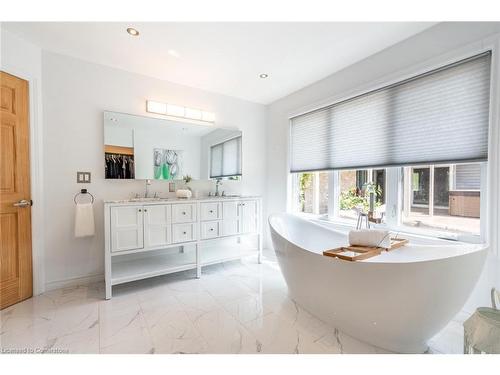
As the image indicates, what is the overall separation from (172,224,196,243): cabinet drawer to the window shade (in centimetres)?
92

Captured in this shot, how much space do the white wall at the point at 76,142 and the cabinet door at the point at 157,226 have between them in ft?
1.81

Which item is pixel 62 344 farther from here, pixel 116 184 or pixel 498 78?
pixel 498 78

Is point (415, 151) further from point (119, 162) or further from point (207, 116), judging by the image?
point (119, 162)

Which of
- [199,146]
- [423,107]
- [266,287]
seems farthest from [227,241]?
[423,107]

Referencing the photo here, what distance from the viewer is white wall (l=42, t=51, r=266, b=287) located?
2.28 meters

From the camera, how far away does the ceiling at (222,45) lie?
Result: 6.23ft

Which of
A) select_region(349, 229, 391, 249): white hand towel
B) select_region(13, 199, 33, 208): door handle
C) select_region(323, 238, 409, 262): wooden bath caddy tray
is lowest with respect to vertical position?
select_region(323, 238, 409, 262): wooden bath caddy tray

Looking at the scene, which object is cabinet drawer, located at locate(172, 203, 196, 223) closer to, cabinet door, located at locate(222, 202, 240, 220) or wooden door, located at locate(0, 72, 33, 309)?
cabinet door, located at locate(222, 202, 240, 220)

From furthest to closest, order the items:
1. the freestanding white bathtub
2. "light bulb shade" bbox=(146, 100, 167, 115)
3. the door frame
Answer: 1. "light bulb shade" bbox=(146, 100, 167, 115)
2. the door frame
3. the freestanding white bathtub

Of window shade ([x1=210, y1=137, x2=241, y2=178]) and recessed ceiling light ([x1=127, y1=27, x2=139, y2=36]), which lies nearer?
recessed ceiling light ([x1=127, y1=27, x2=139, y2=36])

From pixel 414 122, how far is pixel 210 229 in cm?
245

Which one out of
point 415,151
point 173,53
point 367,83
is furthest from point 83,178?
point 415,151

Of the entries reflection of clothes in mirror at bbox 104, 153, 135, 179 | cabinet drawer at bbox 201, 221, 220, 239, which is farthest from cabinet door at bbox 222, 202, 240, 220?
reflection of clothes in mirror at bbox 104, 153, 135, 179

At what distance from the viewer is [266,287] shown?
2.43 meters
